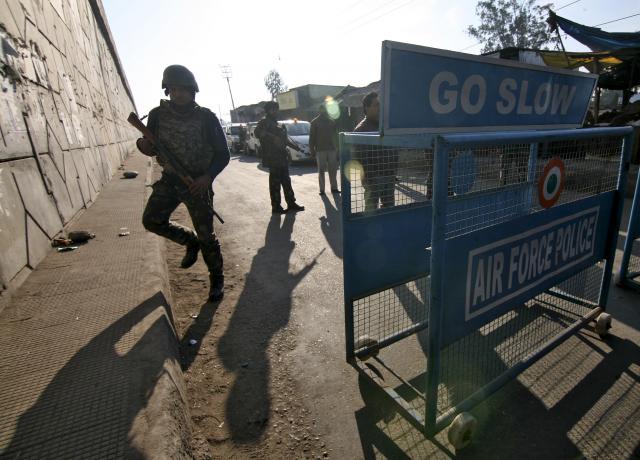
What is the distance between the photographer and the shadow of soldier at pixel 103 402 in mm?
1323

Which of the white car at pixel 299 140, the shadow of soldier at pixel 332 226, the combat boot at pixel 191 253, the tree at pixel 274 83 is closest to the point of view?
the combat boot at pixel 191 253

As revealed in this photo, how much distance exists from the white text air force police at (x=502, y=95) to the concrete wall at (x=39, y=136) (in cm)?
317

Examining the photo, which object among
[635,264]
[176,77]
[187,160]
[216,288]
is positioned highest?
[176,77]

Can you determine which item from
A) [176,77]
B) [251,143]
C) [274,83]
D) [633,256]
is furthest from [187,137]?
[274,83]

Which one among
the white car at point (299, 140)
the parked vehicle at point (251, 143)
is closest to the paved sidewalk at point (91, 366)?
the white car at point (299, 140)

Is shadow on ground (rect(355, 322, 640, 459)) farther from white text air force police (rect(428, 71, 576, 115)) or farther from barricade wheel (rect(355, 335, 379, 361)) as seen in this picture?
white text air force police (rect(428, 71, 576, 115))

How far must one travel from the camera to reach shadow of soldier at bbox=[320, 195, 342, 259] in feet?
14.7

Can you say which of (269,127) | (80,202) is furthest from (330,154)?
(80,202)

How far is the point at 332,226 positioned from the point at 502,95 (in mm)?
3822

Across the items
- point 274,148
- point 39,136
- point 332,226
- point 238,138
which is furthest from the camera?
point 238,138

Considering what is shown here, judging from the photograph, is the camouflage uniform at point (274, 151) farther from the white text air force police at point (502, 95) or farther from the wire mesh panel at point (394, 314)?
the white text air force police at point (502, 95)

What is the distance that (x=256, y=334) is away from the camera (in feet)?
8.68

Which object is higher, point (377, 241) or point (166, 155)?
point (166, 155)

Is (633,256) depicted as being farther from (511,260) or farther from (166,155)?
(166,155)
